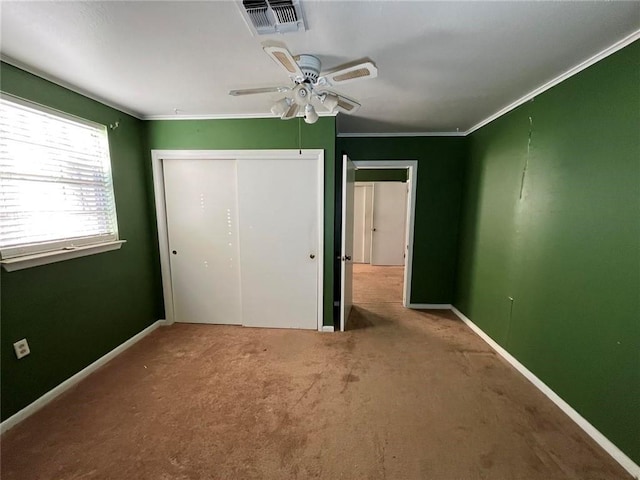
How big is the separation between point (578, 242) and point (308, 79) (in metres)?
2.00

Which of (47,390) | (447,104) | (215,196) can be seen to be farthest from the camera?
(215,196)

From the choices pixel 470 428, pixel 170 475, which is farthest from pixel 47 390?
pixel 470 428

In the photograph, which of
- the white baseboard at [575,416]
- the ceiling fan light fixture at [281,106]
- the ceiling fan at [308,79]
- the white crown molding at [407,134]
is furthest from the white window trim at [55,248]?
the white baseboard at [575,416]

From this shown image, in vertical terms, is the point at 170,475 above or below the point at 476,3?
below

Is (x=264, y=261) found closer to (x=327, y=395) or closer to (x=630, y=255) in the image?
(x=327, y=395)

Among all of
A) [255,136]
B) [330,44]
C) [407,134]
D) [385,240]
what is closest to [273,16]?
[330,44]

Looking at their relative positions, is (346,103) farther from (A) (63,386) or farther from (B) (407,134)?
(A) (63,386)

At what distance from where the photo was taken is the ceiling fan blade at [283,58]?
1.15 meters

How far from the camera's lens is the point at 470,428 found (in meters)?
1.68

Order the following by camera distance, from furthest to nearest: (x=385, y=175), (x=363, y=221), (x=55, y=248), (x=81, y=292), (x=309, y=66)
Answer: (x=363, y=221)
(x=385, y=175)
(x=81, y=292)
(x=55, y=248)
(x=309, y=66)

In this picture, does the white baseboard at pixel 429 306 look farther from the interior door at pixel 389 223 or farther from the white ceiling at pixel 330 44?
the white ceiling at pixel 330 44

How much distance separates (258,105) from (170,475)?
2.72m

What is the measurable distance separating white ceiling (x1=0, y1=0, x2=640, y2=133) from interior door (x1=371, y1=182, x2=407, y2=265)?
11.5ft

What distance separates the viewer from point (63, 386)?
200 centimetres
